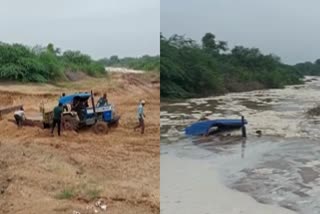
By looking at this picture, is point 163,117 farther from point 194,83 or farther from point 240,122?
point 194,83

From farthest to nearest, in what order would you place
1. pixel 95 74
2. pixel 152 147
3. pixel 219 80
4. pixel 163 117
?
pixel 219 80 → pixel 95 74 → pixel 163 117 → pixel 152 147

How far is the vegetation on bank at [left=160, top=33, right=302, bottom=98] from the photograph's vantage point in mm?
30891

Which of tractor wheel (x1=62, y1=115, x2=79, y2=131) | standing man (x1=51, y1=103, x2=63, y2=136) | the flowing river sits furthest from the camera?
tractor wheel (x1=62, y1=115, x2=79, y2=131)

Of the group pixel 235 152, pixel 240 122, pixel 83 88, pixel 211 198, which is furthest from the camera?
pixel 83 88

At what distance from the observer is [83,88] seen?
25.5m

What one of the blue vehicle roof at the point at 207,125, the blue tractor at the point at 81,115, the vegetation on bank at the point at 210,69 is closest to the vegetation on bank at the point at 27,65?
the vegetation on bank at the point at 210,69

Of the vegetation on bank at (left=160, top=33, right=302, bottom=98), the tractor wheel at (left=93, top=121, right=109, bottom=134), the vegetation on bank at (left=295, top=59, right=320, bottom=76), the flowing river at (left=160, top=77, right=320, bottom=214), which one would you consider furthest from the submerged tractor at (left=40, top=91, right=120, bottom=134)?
the vegetation on bank at (left=295, top=59, right=320, bottom=76)

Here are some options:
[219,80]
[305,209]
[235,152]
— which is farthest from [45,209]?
[219,80]

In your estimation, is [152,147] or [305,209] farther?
[152,147]

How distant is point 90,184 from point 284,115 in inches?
603

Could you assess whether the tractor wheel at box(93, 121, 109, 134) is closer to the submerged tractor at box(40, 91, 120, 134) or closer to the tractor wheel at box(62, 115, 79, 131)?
the submerged tractor at box(40, 91, 120, 134)

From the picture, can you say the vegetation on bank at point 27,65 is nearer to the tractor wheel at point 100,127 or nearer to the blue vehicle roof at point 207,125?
the blue vehicle roof at point 207,125

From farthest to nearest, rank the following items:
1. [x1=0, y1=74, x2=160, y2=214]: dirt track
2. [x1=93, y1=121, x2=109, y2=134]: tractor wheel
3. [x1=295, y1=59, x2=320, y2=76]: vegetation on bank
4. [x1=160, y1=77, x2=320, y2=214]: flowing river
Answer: [x1=295, y1=59, x2=320, y2=76]: vegetation on bank → [x1=93, y1=121, x2=109, y2=134]: tractor wheel → [x1=160, y1=77, x2=320, y2=214]: flowing river → [x1=0, y1=74, x2=160, y2=214]: dirt track

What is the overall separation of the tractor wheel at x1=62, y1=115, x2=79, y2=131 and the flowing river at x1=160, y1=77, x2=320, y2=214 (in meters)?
2.31
